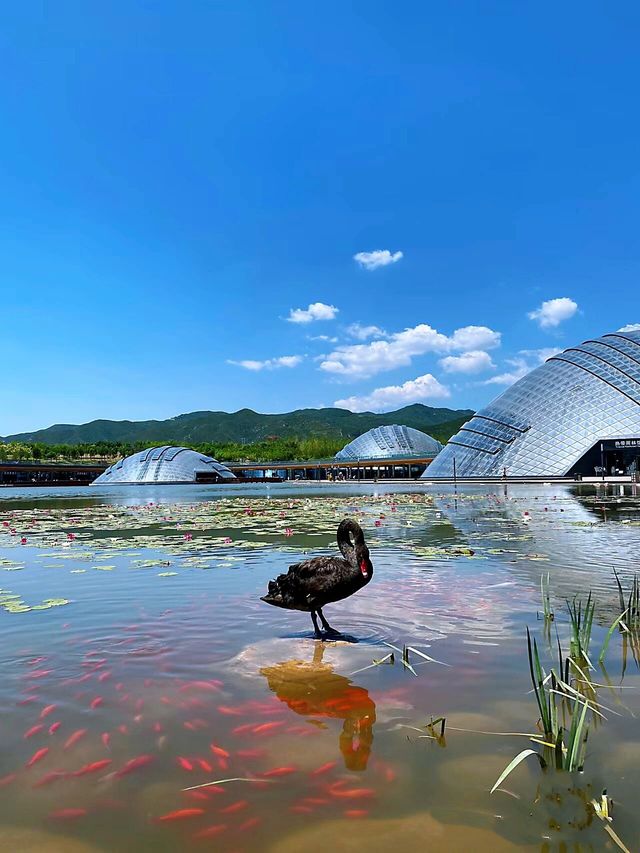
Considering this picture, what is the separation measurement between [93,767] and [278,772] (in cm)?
113

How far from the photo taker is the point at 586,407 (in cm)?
6275

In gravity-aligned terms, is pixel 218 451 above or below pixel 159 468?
above

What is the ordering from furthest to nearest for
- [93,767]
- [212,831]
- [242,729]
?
[242,729] → [93,767] → [212,831]

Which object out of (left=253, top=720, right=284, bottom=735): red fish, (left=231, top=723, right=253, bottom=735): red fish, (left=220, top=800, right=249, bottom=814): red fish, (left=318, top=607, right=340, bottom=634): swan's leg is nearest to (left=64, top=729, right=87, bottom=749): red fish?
(left=231, top=723, right=253, bottom=735): red fish

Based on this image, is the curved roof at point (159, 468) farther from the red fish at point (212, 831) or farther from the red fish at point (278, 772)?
the red fish at point (212, 831)

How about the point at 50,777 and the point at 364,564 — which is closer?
the point at 50,777

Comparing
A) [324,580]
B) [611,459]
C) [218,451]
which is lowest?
[324,580]

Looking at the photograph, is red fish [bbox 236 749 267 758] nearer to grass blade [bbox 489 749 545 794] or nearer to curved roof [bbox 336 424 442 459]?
grass blade [bbox 489 749 545 794]

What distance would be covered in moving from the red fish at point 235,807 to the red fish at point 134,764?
732 mm

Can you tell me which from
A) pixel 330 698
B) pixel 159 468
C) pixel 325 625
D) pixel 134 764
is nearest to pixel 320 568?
pixel 325 625

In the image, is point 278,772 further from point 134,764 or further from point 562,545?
point 562,545

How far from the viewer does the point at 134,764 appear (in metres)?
3.64

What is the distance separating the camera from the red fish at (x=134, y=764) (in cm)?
354

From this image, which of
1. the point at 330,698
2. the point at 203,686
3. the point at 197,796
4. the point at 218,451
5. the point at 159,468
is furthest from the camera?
the point at 218,451
